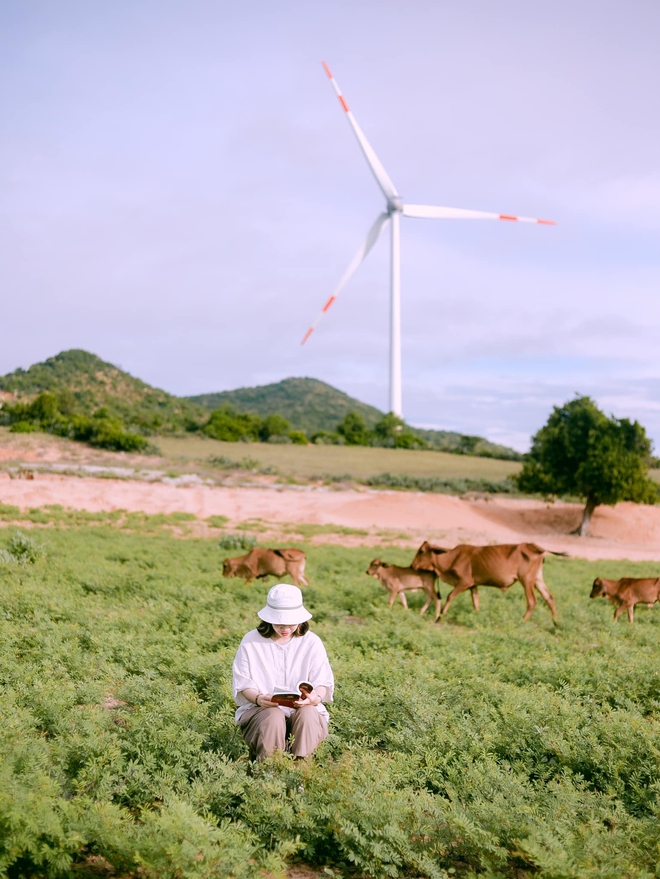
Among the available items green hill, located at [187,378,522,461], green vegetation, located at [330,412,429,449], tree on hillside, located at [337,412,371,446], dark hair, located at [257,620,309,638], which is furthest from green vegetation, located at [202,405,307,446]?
dark hair, located at [257,620,309,638]

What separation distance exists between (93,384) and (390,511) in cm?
9608

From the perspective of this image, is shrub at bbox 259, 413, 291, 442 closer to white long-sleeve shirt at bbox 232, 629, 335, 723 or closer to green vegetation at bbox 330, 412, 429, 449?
green vegetation at bbox 330, 412, 429, 449

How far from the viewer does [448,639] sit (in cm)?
966

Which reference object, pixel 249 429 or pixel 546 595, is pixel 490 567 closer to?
pixel 546 595

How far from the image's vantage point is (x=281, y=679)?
5500 mm

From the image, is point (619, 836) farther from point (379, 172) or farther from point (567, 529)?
point (379, 172)

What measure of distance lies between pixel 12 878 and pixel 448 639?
21.9ft

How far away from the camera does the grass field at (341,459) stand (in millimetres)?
47125

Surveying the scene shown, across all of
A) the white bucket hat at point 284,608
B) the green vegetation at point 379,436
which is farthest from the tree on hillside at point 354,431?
the white bucket hat at point 284,608

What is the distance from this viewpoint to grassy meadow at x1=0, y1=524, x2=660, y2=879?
13.1 feet

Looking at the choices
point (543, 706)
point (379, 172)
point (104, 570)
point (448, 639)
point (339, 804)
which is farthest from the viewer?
point (379, 172)

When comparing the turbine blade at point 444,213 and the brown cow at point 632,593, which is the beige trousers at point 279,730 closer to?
the brown cow at point 632,593

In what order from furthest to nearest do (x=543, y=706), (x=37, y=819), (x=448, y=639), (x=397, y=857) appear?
(x=448, y=639), (x=543, y=706), (x=397, y=857), (x=37, y=819)

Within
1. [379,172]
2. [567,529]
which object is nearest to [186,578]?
[567,529]
